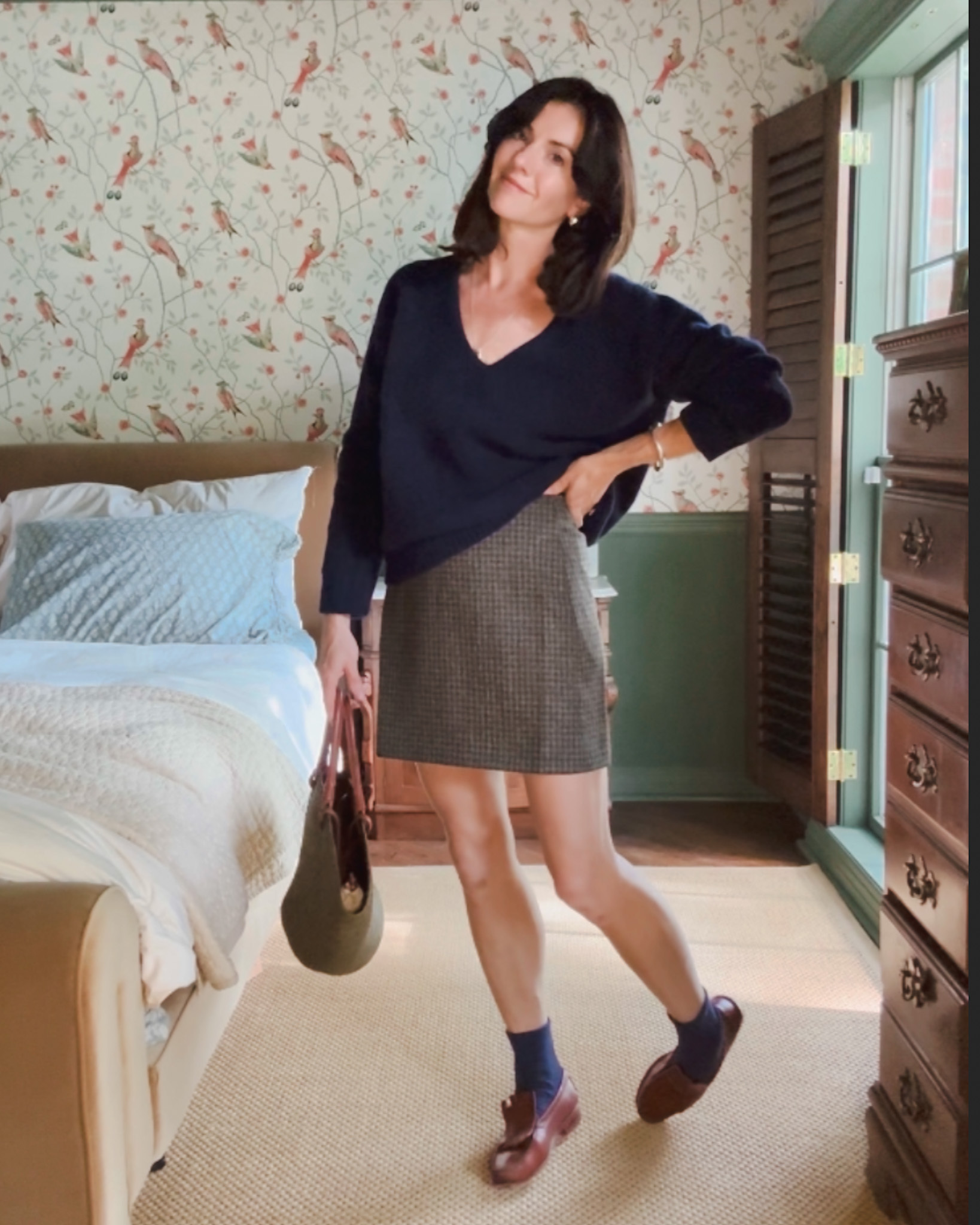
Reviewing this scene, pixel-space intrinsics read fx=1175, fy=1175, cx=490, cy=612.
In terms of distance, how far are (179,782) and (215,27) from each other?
2.50 m

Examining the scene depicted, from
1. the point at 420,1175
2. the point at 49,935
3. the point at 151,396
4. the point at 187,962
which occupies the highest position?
the point at 151,396

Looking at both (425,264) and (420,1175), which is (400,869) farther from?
(425,264)

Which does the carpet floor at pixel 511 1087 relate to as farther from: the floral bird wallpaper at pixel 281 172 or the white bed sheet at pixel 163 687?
the floral bird wallpaper at pixel 281 172

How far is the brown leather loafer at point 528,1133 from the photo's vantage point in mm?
1754

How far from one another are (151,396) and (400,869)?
5.25ft

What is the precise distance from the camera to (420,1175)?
1.78 m

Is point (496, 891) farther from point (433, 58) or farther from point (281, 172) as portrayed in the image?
point (433, 58)

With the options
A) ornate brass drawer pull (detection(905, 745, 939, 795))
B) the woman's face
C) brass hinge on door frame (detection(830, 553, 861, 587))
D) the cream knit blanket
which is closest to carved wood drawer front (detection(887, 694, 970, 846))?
ornate brass drawer pull (detection(905, 745, 939, 795))

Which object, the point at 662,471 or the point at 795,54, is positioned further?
the point at 662,471

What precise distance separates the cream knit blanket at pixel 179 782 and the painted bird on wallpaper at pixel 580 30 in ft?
7.54

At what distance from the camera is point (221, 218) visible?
11.3ft

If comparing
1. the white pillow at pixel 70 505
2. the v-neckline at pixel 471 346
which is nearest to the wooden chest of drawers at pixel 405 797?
the white pillow at pixel 70 505

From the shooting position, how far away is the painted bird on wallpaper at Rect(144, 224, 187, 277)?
345 cm

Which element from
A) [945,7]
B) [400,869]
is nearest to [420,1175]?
[400,869]
